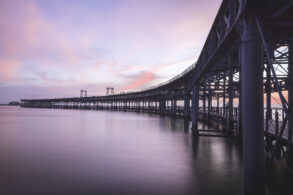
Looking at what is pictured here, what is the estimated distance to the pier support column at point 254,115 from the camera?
519cm

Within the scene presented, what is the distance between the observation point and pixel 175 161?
10633mm

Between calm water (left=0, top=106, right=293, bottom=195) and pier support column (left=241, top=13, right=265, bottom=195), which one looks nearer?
pier support column (left=241, top=13, right=265, bottom=195)

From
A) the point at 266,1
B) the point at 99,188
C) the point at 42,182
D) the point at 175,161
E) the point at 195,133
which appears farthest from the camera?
the point at 195,133

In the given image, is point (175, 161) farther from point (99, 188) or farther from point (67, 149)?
point (67, 149)

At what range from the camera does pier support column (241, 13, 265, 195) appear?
519cm

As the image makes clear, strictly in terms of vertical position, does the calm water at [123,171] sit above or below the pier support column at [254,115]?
→ below

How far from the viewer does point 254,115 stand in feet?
17.1

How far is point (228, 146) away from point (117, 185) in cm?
1001

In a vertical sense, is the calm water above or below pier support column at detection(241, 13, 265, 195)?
below

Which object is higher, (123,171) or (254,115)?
(254,115)

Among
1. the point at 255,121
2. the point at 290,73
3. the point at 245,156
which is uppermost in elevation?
the point at 290,73

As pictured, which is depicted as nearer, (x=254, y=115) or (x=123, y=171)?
(x=254, y=115)

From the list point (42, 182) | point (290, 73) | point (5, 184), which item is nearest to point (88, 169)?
point (42, 182)

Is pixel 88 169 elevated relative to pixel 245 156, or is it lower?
lower
